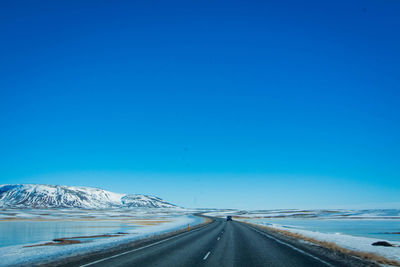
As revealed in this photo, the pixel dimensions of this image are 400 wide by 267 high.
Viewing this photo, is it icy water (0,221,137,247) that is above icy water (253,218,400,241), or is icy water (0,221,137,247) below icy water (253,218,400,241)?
above

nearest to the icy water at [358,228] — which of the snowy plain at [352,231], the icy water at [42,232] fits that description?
the snowy plain at [352,231]

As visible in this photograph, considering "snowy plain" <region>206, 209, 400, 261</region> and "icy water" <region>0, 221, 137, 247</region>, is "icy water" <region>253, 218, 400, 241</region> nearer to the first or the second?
"snowy plain" <region>206, 209, 400, 261</region>

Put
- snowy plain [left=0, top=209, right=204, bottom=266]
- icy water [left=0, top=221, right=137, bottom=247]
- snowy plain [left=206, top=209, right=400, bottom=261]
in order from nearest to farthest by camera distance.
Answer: snowy plain [left=0, top=209, right=204, bottom=266] < snowy plain [left=206, top=209, right=400, bottom=261] < icy water [left=0, top=221, right=137, bottom=247]

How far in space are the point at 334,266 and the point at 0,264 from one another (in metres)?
13.7

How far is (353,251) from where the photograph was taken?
1669cm

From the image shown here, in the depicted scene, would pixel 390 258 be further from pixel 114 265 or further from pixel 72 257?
pixel 72 257

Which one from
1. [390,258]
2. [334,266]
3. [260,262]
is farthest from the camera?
[390,258]

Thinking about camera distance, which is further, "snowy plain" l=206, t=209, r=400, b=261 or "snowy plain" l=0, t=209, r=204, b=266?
"snowy plain" l=206, t=209, r=400, b=261

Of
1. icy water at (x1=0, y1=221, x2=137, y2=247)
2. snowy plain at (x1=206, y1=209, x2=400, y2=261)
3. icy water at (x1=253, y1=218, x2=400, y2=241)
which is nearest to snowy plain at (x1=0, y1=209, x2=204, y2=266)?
icy water at (x1=0, y1=221, x2=137, y2=247)

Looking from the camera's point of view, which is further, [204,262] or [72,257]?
[72,257]

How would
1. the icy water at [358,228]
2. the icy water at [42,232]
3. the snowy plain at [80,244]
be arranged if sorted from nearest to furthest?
1. the snowy plain at [80,244]
2. the icy water at [42,232]
3. the icy water at [358,228]

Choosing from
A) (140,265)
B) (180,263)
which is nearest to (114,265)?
(140,265)

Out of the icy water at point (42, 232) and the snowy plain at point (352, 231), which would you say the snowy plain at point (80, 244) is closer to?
the icy water at point (42, 232)

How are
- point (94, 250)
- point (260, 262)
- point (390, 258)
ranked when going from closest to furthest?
point (260, 262)
point (390, 258)
point (94, 250)
